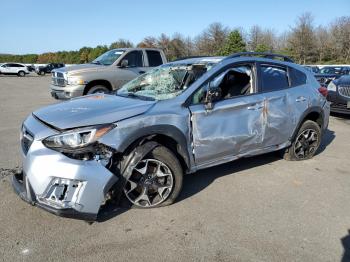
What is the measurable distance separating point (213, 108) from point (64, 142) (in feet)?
6.02

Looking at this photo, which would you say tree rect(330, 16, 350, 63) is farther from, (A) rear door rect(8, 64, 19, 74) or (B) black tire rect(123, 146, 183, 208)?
(B) black tire rect(123, 146, 183, 208)

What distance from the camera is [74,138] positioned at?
3.55m

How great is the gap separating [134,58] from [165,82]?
20.2ft

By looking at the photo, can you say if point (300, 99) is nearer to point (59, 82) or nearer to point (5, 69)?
point (59, 82)

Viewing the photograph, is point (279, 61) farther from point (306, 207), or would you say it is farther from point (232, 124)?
point (306, 207)

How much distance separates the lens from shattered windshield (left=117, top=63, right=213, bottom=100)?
460cm


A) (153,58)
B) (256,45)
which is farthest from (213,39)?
(153,58)

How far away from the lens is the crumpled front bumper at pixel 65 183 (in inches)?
133

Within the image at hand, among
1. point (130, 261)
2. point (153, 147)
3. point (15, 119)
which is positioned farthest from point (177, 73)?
point (15, 119)

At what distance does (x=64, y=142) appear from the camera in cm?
353

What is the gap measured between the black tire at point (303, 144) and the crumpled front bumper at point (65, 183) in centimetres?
346

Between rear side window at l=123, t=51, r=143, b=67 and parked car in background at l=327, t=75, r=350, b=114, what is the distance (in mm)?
5670

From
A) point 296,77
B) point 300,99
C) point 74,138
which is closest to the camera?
point 74,138

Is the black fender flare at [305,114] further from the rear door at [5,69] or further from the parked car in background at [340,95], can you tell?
the rear door at [5,69]
